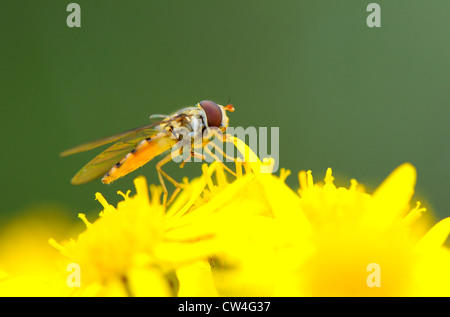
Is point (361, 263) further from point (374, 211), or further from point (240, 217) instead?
point (240, 217)

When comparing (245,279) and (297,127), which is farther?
(297,127)

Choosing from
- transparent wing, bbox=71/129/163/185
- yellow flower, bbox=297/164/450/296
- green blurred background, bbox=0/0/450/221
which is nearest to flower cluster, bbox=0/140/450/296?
yellow flower, bbox=297/164/450/296

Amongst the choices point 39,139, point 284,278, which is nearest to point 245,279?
point 284,278

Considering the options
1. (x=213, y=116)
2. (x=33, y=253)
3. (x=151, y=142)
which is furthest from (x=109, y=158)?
(x=33, y=253)

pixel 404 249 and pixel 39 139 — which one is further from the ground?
pixel 39 139

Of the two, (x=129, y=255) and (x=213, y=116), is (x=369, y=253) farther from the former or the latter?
(x=213, y=116)
